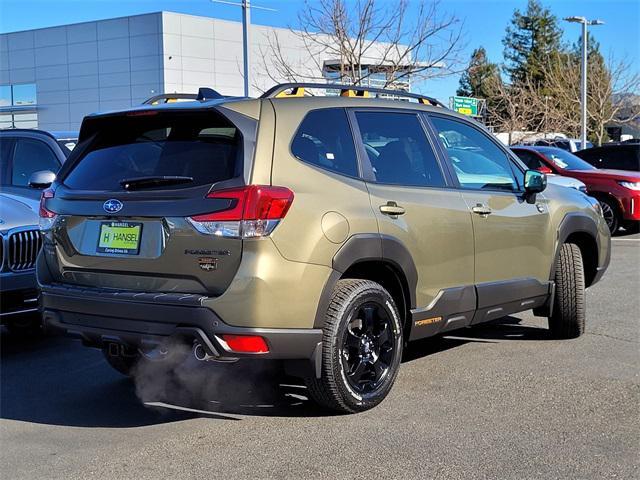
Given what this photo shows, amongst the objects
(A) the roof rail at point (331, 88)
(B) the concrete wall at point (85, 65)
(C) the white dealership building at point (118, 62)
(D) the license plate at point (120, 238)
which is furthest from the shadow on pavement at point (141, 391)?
(B) the concrete wall at point (85, 65)

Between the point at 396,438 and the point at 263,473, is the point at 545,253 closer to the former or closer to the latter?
the point at 396,438

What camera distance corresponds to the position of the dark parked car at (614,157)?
16.4 m

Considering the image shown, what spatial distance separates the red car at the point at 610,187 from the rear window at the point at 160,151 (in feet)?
37.9

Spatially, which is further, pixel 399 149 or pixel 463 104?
pixel 463 104

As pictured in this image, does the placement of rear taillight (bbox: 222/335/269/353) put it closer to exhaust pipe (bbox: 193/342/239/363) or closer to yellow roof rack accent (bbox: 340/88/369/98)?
exhaust pipe (bbox: 193/342/239/363)

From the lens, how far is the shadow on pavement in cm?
473

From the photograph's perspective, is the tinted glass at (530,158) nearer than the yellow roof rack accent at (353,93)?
No

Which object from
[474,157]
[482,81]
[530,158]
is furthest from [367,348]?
[482,81]

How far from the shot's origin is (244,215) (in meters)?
3.97

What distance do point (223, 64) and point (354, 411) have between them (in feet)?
152

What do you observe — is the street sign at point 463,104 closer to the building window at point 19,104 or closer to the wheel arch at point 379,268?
the wheel arch at point 379,268

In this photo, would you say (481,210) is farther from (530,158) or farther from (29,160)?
(530,158)

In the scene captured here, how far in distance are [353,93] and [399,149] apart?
499 millimetres

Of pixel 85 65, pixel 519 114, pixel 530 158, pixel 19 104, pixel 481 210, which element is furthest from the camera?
pixel 19 104
